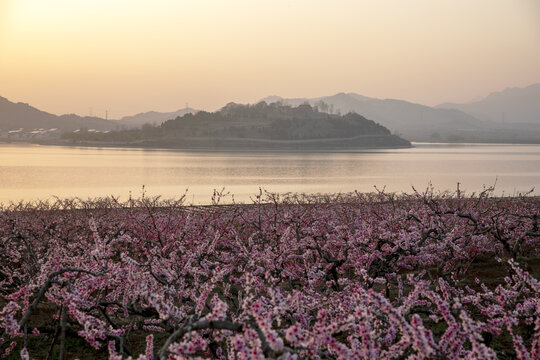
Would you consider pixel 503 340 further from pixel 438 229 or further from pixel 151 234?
pixel 151 234

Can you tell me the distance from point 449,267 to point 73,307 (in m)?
9.17

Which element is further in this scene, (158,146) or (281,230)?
(158,146)

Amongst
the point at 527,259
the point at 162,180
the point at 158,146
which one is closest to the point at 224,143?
the point at 158,146

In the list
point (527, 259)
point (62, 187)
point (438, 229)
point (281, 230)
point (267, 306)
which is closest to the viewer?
point (267, 306)

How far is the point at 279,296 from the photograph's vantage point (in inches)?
140

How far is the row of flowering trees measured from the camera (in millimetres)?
3055

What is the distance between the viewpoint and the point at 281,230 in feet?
35.2

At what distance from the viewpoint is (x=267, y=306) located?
5.37 meters

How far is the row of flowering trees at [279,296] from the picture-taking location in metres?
3.05

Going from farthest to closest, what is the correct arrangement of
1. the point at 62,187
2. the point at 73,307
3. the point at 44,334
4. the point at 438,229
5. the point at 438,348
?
the point at 62,187 < the point at 44,334 < the point at 438,229 < the point at 73,307 < the point at 438,348

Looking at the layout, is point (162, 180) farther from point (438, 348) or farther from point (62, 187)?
point (438, 348)

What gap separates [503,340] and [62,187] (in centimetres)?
5066

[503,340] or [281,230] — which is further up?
[281,230]

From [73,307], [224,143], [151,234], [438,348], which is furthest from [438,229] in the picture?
[224,143]
